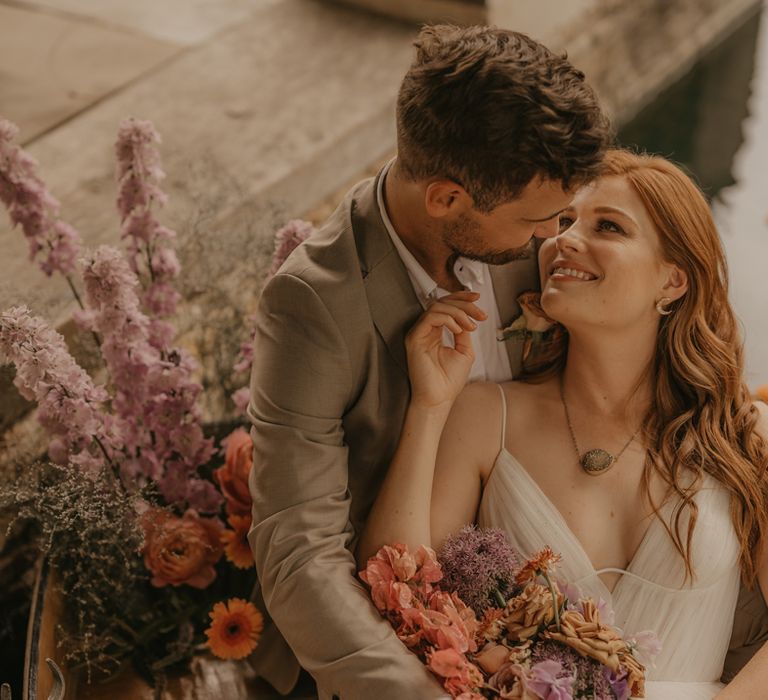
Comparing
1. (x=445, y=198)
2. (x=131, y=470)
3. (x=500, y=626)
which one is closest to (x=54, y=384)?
(x=131, y=470)

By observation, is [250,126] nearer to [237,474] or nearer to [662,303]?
[237,474]

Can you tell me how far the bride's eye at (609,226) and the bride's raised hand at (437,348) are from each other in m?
0.32

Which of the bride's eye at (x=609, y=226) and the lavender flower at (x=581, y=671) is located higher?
the bride's eye at (x=609, y=226)

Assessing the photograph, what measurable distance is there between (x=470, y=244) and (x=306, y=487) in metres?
0.56

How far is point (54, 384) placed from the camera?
2.02 meters

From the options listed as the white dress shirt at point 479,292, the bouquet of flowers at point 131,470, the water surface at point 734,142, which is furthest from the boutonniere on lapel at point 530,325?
the water surface at point 734,142

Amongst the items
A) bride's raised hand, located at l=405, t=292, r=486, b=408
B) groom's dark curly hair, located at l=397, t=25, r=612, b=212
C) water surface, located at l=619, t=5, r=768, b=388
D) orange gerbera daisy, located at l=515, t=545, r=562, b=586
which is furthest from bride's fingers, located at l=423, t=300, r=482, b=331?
water surface, located at l=619, t=5, r=768, b=388

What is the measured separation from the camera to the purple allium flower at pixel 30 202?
221 cm

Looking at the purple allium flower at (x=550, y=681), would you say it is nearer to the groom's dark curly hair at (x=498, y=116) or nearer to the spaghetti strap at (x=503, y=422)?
the spaghetti strap at (x=503, y=422)

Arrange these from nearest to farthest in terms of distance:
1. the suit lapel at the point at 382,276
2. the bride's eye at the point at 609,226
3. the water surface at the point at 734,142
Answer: the suit lapel at the point at 382,276 → the bride's eye at the point at 609,226 → the water surface at the point at 734,142

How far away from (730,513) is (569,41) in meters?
3.85

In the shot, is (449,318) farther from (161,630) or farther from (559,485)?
(161,630)

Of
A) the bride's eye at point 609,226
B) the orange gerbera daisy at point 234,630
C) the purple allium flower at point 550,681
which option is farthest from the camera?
the orange gerbera daisy at point 234,630

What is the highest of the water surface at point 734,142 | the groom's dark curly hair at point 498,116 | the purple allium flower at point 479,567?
the groom's dark curly hair at point 498,116
